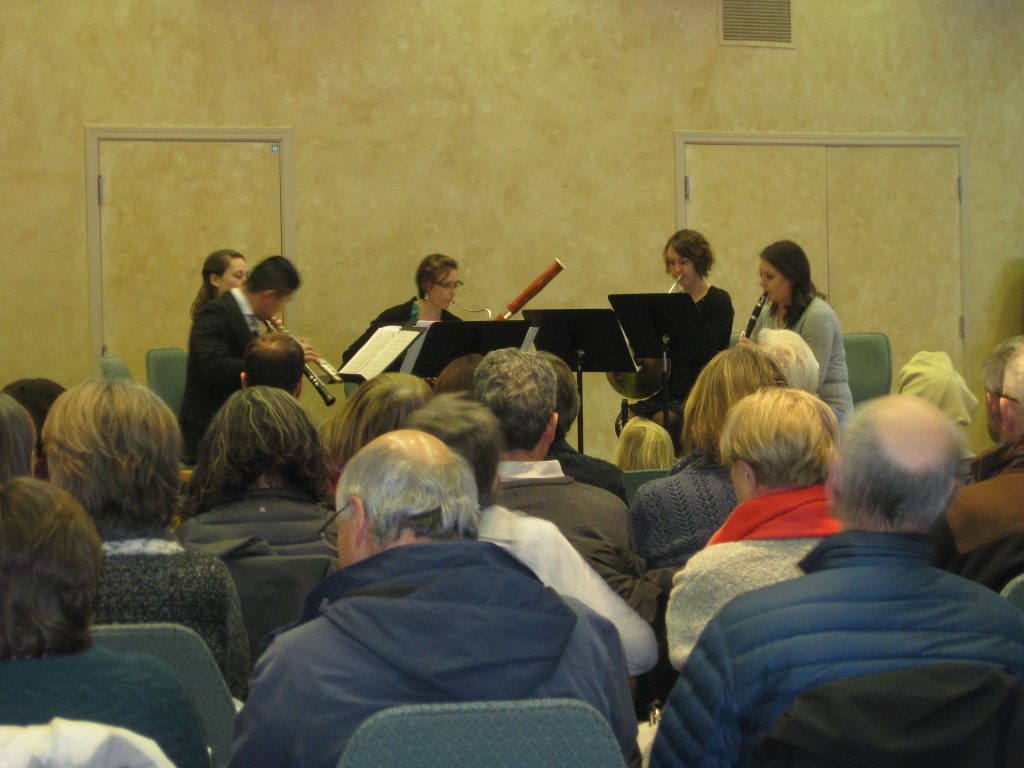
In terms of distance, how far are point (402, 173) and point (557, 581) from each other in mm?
4866

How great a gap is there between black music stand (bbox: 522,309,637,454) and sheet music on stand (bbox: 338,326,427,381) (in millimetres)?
532

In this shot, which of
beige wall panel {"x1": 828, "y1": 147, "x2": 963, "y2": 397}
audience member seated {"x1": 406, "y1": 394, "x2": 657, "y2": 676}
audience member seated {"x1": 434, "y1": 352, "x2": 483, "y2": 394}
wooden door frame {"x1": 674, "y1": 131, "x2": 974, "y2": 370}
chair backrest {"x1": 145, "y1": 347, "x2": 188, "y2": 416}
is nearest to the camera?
audience member seated {"x1": 406, "y1": 394, "x2": 657, "y2": 676}

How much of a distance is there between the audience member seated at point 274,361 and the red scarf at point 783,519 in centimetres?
207

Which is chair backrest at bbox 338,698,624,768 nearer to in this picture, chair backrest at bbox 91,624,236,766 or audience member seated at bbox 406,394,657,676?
chair backrest at bbox 91,624,236,766

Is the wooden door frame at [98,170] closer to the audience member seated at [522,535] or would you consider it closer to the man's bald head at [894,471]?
the audience member seated at [522,535]

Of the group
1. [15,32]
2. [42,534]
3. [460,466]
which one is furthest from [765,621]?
[15,32]

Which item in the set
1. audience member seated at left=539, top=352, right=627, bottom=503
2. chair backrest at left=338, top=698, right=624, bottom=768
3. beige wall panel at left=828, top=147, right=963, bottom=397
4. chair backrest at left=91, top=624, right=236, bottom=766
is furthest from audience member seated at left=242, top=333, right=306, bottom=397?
beige wall panel at left=828, top=147, right=963, bottom=397

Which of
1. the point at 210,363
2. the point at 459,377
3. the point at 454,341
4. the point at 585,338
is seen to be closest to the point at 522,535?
the point at 459,377

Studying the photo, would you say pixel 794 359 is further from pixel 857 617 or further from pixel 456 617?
pixel 456 617

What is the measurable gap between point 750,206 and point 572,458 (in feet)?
15.2

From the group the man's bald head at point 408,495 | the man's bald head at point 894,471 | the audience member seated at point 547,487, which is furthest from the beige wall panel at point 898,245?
the man's bald head at point 408,495

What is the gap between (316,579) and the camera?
2.38 metres

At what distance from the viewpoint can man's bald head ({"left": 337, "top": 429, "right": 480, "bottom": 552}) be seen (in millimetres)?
1770

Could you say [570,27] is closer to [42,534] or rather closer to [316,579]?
[316,579]
